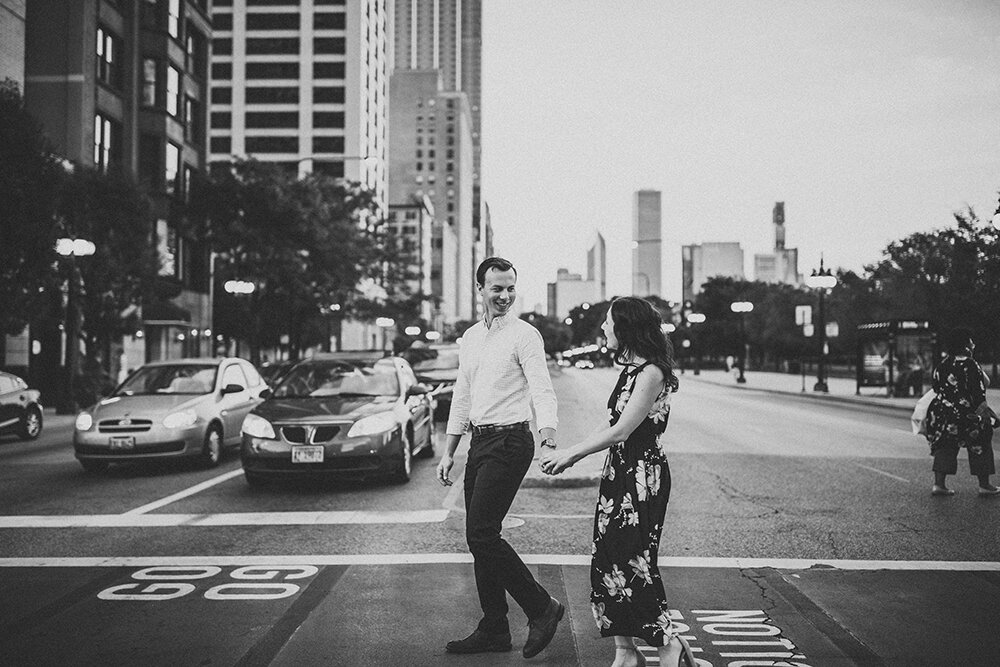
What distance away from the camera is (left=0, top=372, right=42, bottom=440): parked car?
16.5 m

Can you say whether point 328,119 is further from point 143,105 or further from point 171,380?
point 171,380

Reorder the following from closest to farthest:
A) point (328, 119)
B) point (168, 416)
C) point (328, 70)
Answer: point (168, 416)
point (328, 70)
point (328, 119)

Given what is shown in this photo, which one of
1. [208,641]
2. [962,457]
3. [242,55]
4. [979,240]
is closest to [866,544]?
[208,641]

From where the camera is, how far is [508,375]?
188 inches

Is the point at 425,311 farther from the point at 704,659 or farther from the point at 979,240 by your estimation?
the point at 704,659

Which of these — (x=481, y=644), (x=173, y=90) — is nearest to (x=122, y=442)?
(x=481, y=644)

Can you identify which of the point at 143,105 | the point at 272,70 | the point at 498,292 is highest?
the point at 272,70

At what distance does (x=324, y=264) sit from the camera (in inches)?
1439

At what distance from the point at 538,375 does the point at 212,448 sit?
9.18 meters

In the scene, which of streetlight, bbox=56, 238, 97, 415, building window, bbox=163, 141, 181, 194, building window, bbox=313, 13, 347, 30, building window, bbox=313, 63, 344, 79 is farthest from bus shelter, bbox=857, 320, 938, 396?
building window, bbox=313, 13, 347, 30

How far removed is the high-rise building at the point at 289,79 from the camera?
304ft

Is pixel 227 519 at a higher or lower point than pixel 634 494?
lower

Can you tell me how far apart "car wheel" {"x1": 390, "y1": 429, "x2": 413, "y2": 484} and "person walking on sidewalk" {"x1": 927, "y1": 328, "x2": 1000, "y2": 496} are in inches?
237

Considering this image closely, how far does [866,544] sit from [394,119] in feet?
614
